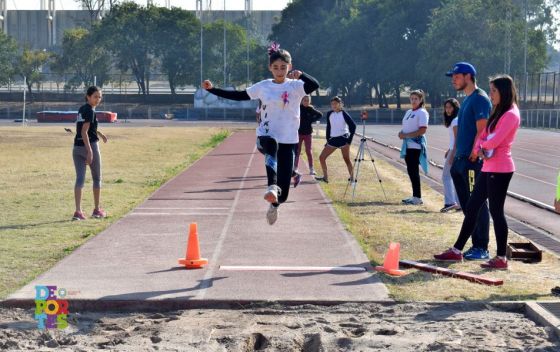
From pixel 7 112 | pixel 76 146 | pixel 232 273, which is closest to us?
pixel 232 273

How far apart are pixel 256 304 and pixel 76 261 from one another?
277 centimetres

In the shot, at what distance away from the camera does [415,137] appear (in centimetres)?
1594

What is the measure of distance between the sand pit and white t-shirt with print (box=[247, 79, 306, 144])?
2.68m

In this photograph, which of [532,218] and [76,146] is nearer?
[76,146]

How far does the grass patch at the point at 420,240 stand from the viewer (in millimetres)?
8758

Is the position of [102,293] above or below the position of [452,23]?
below

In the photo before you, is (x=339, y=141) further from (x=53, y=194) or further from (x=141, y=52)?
(x=141, y=52)

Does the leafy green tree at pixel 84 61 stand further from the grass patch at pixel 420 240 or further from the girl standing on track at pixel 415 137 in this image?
the girl standing on track at pixel 415 137

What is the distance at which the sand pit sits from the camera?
22.6 feet

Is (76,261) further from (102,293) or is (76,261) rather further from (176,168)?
(176,168)

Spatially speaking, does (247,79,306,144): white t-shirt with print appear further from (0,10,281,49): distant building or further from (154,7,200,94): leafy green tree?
(0,10,281,49): distant building

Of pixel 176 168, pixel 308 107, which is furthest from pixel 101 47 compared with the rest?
pixel 308 107

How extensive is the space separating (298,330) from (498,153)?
3333 millimetres

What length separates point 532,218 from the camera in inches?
610
